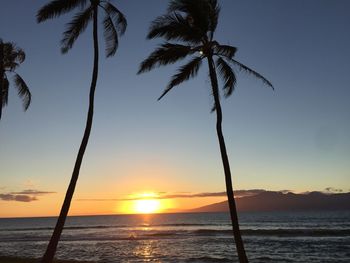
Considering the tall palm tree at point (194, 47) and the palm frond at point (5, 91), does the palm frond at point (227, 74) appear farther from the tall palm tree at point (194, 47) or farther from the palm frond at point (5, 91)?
the palm frond at point (5, 91)

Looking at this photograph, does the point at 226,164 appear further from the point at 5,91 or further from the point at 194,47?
the point at 5,91

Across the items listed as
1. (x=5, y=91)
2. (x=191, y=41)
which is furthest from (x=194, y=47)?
(x=5, y=91)

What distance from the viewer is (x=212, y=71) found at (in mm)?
15891

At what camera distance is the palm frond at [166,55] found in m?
16.3

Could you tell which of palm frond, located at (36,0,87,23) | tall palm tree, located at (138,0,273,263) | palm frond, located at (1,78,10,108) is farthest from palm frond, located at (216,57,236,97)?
palm frond, located at (1,78,10,108)

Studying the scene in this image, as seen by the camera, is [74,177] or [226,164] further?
[74,177]

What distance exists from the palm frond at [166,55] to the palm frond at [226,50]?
1.01 m

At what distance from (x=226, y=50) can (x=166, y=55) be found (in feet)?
7.63

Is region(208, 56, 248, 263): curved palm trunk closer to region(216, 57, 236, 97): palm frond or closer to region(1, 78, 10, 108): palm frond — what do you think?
region(216, 57, 236, 97): palm frond

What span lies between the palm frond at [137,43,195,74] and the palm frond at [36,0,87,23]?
14.3 feet

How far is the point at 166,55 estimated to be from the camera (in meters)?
16.3

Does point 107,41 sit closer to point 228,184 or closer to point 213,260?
point 228,184

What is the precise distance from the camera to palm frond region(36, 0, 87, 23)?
1750 centimetres

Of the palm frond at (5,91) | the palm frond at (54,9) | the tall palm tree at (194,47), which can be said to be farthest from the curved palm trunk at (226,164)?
the palm frond at (5,91)
